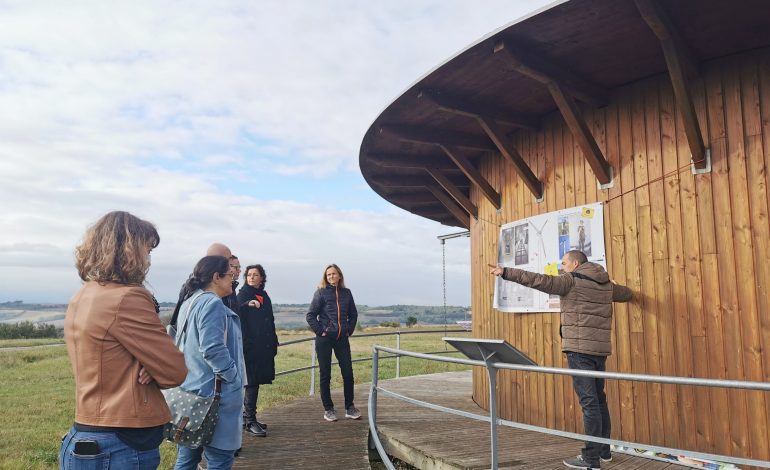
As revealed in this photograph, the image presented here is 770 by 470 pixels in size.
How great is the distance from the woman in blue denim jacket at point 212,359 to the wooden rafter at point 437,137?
3.89 metres

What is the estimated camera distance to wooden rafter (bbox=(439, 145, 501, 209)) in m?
7.10

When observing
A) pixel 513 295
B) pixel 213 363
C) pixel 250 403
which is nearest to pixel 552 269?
pixel 513 295

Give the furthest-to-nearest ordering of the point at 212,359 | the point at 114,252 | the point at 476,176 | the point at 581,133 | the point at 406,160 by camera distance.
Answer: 1. the point at 406,160
2. the point at 476,176
3. the point at 581,133
4. the point at 212,359
5. the point at 114,252

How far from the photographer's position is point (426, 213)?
12.0 metres

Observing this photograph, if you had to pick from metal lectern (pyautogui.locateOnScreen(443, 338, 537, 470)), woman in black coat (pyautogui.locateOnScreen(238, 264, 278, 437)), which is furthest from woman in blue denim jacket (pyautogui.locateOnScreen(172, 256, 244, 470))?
woman in black coat (pyautogui.locateOnScreen(238, 264, 278, 437))

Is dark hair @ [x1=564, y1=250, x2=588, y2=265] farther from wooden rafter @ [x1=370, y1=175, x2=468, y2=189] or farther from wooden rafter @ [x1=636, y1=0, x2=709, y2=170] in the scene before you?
wooden rafter @ [x1=370, y1=175, x2=468, y2=189]

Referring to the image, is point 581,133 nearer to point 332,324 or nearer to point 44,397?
point 332,324

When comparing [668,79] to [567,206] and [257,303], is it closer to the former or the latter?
[567,206]

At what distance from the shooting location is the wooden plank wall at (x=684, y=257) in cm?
467

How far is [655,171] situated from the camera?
537cm

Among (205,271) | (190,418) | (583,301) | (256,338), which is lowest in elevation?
(190,418)

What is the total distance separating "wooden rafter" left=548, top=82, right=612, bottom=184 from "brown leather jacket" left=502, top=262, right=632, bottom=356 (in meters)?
1.33

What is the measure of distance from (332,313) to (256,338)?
3.17ft

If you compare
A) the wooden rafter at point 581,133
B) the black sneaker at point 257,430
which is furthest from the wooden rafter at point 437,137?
the black sneaker at point 257,430
